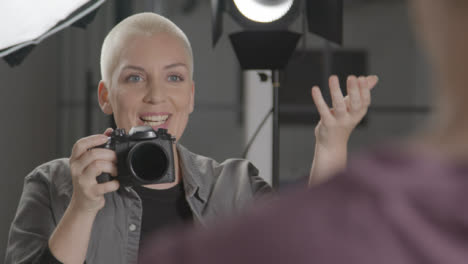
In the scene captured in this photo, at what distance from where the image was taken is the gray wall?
3148 mm

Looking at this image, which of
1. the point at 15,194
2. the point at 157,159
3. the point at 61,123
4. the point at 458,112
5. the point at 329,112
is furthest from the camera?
the point at 61,123

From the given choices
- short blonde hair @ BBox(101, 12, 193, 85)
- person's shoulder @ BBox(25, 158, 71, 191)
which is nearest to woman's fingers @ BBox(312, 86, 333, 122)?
short blonde hair @ BBox(101, 12, 193, 85)

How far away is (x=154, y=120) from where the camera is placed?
109cm

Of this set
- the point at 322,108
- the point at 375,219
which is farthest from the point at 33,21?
the point at 375,219

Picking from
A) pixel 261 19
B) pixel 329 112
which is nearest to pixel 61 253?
pixel 329 112

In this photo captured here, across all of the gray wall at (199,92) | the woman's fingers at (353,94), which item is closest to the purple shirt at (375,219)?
the gray wall at (199,92)

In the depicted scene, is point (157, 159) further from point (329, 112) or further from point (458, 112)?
point (458, 112)

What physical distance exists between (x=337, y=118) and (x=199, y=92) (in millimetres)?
7750

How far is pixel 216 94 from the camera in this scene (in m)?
8.91

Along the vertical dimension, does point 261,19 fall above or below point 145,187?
above

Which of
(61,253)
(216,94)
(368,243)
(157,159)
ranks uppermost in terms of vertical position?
(368,243)

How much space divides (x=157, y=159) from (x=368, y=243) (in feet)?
2.70

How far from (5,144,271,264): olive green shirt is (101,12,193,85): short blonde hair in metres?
0.20

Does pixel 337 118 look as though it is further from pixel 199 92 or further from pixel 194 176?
pixel 199 92
